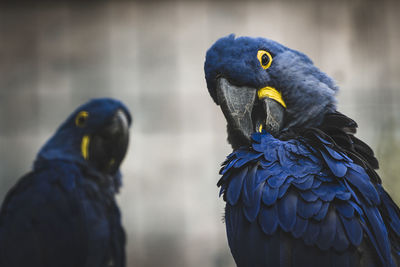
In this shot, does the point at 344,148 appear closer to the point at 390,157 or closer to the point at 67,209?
the point at 390,157

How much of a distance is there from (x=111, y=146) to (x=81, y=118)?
273 millimetres

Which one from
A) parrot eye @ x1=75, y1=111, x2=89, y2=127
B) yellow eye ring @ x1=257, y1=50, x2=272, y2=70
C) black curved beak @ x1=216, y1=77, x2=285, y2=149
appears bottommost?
parrot eye @ x1=75, y1=111, x2=89, y2=127

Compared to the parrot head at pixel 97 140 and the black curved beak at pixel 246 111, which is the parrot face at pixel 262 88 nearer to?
the black curved beak at pixel 246 111

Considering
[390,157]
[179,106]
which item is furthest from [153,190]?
[390,157]

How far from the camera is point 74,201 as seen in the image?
2332mm

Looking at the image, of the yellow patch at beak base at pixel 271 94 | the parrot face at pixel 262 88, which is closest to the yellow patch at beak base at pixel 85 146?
the parrot face at pixel 262 88

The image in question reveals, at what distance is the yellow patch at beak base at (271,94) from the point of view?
177 cm

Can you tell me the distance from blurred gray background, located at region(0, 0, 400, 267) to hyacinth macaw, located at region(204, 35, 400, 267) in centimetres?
215

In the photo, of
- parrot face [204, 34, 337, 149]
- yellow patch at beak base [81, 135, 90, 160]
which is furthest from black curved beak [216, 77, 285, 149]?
yellow patch at beak base [81, 135, 90, 160]

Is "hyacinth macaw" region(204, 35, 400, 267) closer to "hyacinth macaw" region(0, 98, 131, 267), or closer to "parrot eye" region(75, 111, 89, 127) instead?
A: "hyacinth macaw" region(0, 98, 131, 267)

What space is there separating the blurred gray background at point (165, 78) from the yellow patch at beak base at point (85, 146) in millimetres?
1306

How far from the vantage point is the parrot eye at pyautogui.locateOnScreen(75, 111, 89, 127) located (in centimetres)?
266

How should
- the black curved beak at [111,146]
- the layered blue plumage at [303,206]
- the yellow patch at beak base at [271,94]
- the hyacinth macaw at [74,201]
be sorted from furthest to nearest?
the black curved beak at [111,146] → the hyacinth macaw at [74,201] → the yellow patch at beak base at [271,94] → the layered blue plumage at [303,206]

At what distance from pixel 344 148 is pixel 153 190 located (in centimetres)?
251
